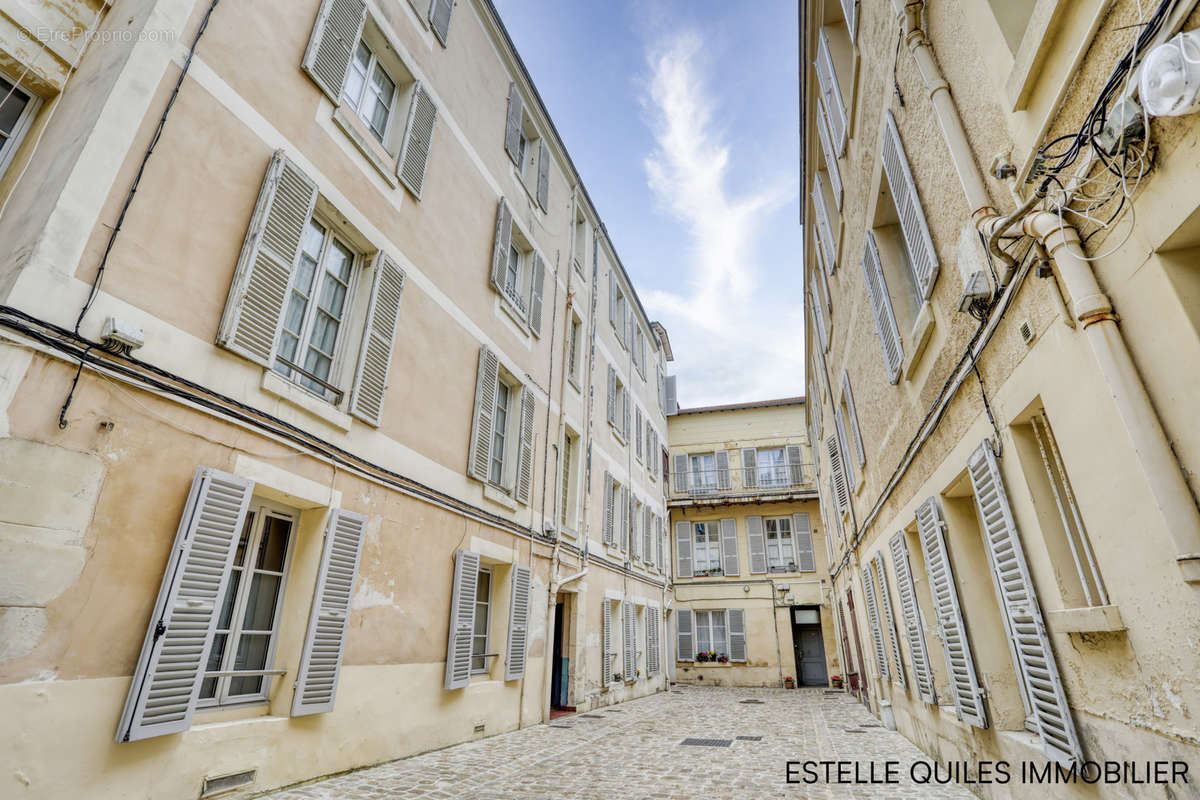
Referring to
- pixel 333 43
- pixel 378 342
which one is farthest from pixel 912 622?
pixel 333 43

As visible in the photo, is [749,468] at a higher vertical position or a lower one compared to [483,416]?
higher

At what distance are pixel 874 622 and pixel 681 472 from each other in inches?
500

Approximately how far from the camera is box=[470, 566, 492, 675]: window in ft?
24.6

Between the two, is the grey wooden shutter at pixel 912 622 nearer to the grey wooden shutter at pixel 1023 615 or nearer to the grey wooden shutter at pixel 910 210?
the grey wooden shutter at pixel 1023 615

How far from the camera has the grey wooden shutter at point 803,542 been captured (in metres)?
19.2

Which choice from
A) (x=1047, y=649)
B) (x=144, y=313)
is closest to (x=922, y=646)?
(x=1047, y=649)

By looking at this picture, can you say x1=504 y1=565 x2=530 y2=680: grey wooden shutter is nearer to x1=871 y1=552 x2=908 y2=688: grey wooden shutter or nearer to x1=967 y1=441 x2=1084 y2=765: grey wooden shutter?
x1=871 y1=552 x2=908 y2=688: grey wooden shutter

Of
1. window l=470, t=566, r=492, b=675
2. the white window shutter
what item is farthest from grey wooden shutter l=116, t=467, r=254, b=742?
the white window shutter

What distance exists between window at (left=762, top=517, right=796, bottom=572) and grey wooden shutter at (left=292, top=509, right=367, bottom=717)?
17.0 metres

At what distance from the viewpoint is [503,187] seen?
9328 mm

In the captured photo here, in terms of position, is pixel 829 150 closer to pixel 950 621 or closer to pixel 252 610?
pixel 950 621

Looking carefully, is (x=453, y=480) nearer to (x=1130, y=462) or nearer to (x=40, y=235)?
(x=40, y=235)

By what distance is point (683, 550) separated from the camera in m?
20.6

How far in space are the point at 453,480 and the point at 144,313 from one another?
3.80 metres
